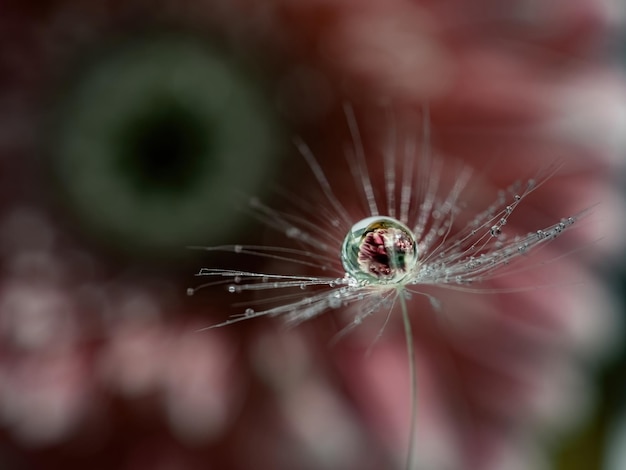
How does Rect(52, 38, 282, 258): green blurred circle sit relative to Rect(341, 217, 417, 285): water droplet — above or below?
above

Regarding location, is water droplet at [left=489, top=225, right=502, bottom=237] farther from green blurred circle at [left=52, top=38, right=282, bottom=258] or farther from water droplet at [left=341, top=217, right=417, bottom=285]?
green blurred circle at [left=52, top=38, right=282, bottom=258]

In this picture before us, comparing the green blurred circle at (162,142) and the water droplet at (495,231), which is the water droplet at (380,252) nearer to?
the water droplet at (495,231)

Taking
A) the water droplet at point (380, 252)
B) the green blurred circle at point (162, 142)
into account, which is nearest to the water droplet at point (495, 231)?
the water droplet at point (380, 252)

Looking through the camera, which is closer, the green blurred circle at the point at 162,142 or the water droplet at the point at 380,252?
the water droplet at the point at 380,252

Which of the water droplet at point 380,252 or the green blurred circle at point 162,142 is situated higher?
the green blurred circle at point 162,142

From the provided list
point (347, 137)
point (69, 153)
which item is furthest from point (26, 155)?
point (347, 137)

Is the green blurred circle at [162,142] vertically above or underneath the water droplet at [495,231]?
above

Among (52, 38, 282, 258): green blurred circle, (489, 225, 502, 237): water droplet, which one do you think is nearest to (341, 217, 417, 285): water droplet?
(489, 225, 502, 237): water droplet

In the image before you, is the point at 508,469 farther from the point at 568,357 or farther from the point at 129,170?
the point at 129,170

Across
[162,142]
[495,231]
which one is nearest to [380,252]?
[495,231]

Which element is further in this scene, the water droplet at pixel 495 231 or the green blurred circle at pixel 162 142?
the green blurred circle at pixel 162 142
